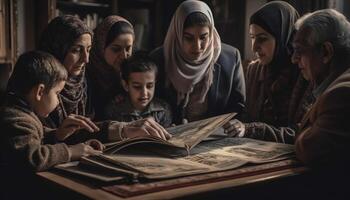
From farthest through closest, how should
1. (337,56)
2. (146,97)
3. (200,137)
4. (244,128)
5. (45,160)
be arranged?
1. (146,97)
2. (244,128)
3. (337,56)
4. (200,137)
5. (45,160)

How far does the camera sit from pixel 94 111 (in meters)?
2.27

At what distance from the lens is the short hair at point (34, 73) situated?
4.85 feet

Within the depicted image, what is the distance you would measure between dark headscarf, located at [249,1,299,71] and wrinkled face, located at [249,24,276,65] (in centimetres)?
2

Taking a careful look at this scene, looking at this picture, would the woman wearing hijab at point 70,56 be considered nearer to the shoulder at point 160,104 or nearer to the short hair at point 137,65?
the short hair at point 137,65

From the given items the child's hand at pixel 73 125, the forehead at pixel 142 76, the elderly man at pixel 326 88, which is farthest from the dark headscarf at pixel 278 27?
the child's hand at pixel 73 125

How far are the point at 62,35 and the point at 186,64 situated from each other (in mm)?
633

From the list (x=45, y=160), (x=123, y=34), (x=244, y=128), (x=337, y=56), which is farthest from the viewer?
(x=123, y=34)

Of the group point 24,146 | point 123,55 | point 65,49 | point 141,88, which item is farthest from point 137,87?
point 24,146

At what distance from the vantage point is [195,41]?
2.22 m

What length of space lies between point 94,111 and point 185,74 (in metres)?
0.50

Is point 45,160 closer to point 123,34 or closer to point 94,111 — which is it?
point 94,111

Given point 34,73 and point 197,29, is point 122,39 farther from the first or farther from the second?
point 34,73

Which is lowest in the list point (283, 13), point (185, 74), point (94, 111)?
point (94, 111)

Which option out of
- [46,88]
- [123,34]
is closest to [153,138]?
[46,88]
